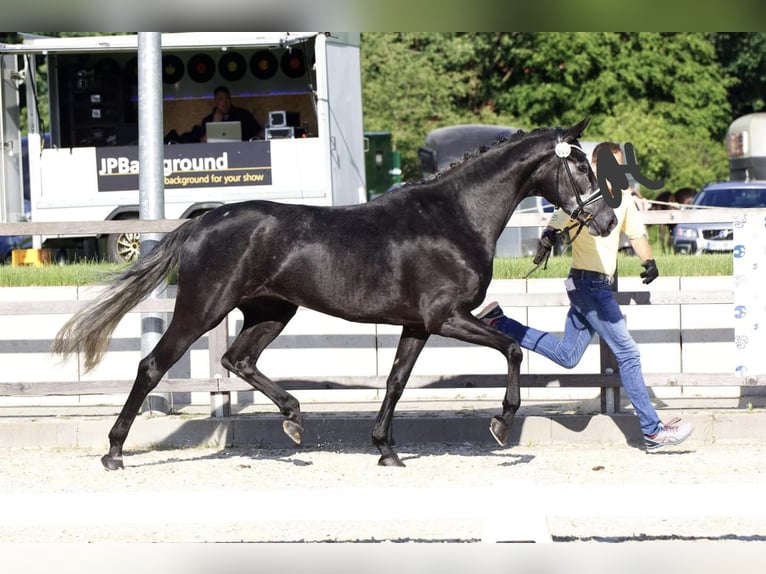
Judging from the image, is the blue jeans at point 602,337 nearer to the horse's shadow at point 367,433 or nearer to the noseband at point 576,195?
the noseband at point 576,195

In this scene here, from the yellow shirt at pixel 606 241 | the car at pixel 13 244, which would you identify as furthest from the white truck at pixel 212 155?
the yellow shirt at pixel 606 241

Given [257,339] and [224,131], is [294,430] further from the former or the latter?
[224,131]

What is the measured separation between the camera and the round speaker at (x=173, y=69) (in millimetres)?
18703

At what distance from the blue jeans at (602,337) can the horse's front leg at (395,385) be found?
595 millimetres

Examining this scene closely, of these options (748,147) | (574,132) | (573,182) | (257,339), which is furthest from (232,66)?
(573,182)

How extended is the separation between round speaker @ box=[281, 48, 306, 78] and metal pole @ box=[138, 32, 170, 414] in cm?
975

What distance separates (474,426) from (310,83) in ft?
33.5

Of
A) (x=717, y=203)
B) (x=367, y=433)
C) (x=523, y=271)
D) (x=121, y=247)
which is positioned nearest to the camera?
(x=367, y=433)

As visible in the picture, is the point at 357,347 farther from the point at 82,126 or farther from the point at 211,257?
Result: the point at 82,126

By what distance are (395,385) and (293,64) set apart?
39.5 ft

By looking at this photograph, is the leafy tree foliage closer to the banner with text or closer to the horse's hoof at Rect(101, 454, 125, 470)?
the banner with text

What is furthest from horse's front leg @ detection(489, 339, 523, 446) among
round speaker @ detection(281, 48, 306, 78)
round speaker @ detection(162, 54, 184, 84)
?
round speaker @ detection(162, 54, 184, 84)

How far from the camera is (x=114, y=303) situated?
7.26m

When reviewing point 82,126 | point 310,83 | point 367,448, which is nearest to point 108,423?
point 367,448
